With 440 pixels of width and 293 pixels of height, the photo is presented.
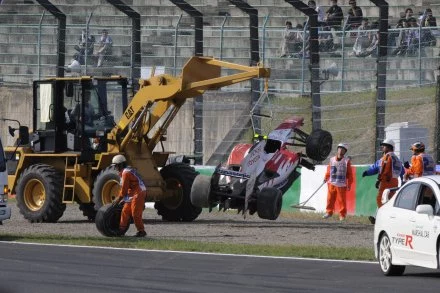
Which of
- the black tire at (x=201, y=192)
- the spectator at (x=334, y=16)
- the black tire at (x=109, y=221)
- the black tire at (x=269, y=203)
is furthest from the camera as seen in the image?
the spectator at (x=334, y=16)

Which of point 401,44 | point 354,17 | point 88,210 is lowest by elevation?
point 88,210

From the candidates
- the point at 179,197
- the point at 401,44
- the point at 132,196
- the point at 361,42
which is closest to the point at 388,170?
the point at 401,44

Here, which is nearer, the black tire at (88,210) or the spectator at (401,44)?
the black tire at (88,210)

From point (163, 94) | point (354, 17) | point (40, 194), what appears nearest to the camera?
point (163, 94)

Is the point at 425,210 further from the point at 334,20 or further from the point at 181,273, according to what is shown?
the point at 334,20

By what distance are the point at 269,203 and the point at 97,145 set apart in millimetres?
4248

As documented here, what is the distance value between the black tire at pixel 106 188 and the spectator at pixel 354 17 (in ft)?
22.0

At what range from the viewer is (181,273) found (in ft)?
58.9

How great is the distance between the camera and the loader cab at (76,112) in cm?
2798

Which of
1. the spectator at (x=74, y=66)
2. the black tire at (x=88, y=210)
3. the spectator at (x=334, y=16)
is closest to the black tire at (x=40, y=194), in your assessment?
the black tire at (x=88, y=210)

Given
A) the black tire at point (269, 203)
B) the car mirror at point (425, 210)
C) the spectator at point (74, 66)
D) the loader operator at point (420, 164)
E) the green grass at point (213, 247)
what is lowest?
the green grass at point (213, 247)

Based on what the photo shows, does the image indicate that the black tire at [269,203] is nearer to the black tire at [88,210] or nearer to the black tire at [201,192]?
the black tire at [201,192]

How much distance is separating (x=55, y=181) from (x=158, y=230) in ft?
9.09

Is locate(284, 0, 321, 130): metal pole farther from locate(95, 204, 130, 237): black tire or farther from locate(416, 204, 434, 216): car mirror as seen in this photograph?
locate(416, 204, 434, 216): car mirror
